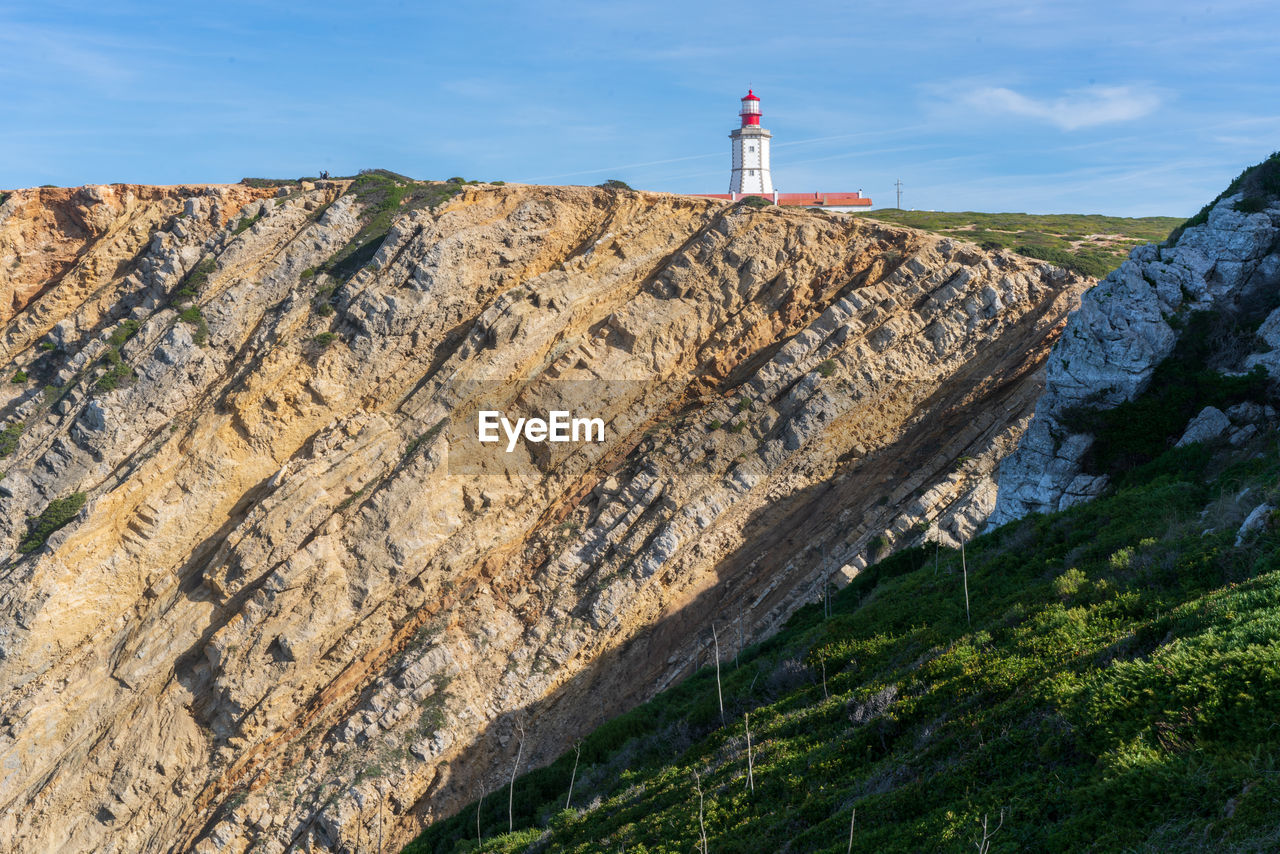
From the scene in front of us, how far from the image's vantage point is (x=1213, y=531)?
42.0ft

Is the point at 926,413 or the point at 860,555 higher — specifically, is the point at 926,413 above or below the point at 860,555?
above

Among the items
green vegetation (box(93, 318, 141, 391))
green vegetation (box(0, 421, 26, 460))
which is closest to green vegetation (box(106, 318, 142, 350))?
green vegetation (box(93, 318, 141, 391))

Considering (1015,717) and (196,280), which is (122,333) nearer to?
(196,280)

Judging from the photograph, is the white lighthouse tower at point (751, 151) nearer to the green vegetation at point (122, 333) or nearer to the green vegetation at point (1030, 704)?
the green vegetation at point (122, 333)

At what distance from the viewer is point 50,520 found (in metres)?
29.7

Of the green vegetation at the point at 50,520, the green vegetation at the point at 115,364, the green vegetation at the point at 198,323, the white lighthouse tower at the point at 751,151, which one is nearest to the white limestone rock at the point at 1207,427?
the green vegetation at the point at 198,323

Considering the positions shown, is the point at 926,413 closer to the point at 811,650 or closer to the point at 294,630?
the point at 811,650

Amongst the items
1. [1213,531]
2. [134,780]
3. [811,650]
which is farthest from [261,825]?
[1213,531]

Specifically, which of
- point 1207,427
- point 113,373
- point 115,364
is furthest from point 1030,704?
point 115,364

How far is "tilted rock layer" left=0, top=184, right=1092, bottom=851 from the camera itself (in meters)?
25.9

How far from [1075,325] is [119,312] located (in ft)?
114

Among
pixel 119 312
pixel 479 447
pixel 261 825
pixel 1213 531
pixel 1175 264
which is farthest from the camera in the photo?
pixel 119 312

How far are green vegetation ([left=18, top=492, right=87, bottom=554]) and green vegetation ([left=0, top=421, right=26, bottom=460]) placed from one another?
150 inches

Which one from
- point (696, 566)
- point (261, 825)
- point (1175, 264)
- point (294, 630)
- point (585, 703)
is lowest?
point (261, 825)
